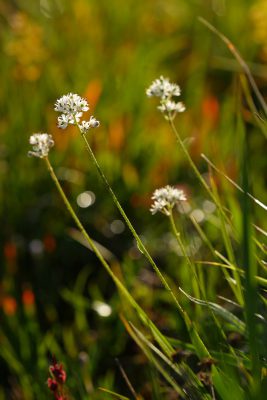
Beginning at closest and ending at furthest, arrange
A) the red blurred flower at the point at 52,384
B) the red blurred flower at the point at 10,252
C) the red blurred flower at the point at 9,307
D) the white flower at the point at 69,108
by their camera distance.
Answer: the white flower at the point at 69,108, the red blurred flower at the point at 52,384, the red blurred flower at the point at 9,307, the red blurred flower at the point at 10,252

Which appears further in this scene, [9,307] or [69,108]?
[9,307]

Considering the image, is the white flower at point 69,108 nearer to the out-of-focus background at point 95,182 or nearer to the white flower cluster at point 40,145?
the white flower cluster at point 40,145

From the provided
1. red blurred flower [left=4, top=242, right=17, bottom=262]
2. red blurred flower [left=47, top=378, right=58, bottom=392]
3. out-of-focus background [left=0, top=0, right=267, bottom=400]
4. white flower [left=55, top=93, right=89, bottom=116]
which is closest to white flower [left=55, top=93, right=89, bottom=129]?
white flower [left=55, top=93, right=89, bottom=116]

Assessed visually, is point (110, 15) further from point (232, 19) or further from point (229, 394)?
point (229, 394)

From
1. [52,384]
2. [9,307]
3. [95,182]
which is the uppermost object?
[95,182]

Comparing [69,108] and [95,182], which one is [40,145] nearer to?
[69,108]

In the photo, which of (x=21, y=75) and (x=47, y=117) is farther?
(x=21, y=75)

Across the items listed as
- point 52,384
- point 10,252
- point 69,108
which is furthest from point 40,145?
point 10,252

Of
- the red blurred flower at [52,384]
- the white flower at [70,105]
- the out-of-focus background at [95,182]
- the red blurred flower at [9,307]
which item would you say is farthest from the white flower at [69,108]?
the red blurred flower at [9,307]

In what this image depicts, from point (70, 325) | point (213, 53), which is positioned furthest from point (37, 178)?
point (213, 53)
